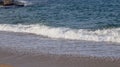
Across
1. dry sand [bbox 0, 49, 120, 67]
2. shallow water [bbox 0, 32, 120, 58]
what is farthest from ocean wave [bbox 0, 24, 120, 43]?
dry sand [bbox 0, 49, 120, 67]

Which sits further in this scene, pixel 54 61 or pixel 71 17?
pixel 71 17

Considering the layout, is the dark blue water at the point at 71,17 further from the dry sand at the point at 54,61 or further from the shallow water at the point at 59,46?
the dry sand at the point at 54,61

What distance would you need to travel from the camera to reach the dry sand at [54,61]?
26.9 feet

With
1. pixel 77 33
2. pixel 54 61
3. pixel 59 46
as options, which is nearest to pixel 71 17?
pixel 77 33

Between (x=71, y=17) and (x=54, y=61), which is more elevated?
(x=54, y=61)

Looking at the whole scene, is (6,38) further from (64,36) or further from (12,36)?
(64,36)

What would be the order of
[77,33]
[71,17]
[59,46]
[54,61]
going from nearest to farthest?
[54,61] → [59,46] → [77,33] → [71,17]

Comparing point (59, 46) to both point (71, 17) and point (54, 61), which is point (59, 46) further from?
point (71, 17)

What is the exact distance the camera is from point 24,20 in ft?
62.2

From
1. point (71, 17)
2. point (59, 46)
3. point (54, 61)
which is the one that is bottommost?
point (71, 17)

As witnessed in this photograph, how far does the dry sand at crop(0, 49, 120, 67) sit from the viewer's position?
8.20m

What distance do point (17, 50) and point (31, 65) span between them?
1571mm

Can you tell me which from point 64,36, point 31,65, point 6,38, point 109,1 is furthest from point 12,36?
point 109,1

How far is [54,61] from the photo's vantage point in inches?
337
